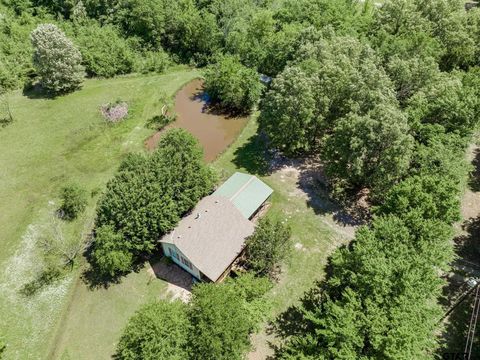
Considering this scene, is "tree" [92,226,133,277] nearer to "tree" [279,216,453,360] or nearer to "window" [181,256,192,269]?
"window" [181,256,192,269]

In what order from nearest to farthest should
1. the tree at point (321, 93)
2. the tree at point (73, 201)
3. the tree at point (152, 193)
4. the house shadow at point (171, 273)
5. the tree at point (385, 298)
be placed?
the tree at point (385, 298), the tree at point (152, 193), the house shadow at point (171, 273), the tree at point (73, 201), the tree at point (321, 93)

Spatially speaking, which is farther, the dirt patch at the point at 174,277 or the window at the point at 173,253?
the window at the point at 173,253

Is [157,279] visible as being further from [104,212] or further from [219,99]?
[219,99]


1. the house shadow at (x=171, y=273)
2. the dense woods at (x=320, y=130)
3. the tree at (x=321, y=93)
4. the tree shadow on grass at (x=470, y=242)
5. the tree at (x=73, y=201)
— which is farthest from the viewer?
the tree at (x=321, y=93)

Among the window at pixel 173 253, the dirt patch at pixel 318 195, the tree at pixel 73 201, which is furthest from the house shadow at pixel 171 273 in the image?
the dirt patch at pixel 318 195

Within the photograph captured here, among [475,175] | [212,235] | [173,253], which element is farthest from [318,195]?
[475,175]

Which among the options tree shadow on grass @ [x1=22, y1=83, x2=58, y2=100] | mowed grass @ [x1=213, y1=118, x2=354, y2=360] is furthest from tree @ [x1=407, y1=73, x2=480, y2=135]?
tree shadow on grass @ [x1=22, y1=83, x2=58, y2=100]

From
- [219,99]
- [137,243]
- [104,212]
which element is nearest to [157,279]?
[137,243]

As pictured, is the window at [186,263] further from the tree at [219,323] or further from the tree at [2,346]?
the tree at [2,346]
